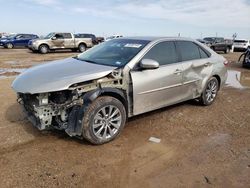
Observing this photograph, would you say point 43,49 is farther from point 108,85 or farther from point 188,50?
point 108,85

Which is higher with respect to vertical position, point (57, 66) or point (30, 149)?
point (57, 66)

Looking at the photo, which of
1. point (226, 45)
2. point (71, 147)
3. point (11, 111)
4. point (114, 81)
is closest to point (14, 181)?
point (71, 147)

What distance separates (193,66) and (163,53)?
90 cm

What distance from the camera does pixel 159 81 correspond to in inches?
192

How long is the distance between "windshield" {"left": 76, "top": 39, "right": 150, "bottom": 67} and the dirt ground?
49.6 inches

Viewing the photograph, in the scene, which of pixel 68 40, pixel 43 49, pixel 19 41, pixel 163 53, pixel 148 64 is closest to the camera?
pixel 148 64

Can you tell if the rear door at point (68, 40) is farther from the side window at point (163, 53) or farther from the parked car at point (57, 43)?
the side window at point (163, 53)

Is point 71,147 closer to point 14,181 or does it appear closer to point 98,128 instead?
point 98,128

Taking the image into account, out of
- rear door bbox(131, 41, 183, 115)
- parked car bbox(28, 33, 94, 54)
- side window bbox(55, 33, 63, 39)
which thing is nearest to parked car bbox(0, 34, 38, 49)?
parked car bbox(28, 33, 94, 54)

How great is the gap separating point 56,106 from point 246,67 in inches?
509

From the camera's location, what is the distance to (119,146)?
421 centimetres

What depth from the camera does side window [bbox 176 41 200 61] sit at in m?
5.58

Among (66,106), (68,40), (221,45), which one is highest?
(68,40)

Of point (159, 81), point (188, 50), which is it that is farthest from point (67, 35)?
point (159, 81)
